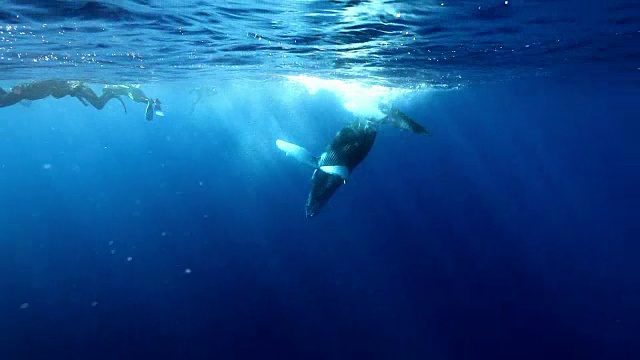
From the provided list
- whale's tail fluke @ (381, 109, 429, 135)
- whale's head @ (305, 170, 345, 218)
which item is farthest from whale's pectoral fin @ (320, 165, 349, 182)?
whale's tail fluke @ (381, 109, 429, 135)

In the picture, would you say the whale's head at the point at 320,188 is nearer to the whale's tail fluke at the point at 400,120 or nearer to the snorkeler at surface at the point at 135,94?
the whale's tail fluke at the point at 400,120

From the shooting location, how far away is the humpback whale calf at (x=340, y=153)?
6189 millimetres

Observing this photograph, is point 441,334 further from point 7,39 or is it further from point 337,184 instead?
point 7,39

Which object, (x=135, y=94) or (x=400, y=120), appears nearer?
(x=400, y=120)

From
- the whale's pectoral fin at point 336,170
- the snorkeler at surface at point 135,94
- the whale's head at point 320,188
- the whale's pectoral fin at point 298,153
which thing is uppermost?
the whale's pectoral fin at point 298,153

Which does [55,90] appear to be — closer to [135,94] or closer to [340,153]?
[135,94]

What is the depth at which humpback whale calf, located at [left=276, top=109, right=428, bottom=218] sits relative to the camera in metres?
6.19

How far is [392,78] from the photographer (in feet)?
77.8

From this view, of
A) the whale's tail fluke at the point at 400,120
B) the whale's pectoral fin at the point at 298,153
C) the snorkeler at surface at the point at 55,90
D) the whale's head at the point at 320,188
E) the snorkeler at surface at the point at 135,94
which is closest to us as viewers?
the whale's pectoral fin at the point at 298,153

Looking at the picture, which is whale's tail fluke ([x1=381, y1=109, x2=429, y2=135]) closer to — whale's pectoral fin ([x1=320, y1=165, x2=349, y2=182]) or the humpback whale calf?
the humpback whale calf

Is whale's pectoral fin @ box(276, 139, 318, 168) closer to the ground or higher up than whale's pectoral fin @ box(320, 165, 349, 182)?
higher up

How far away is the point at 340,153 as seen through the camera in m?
6.96

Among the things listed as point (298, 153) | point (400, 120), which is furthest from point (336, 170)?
point (400, 120)

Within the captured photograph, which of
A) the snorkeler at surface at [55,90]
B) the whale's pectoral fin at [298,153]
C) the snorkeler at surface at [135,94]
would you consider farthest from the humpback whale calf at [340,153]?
the snorkeler at surface at [55,90]
